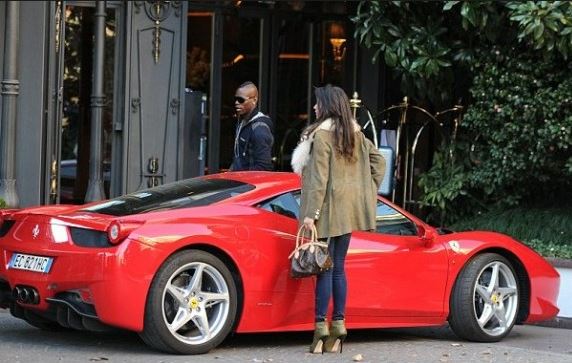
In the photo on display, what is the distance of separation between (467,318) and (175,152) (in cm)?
521

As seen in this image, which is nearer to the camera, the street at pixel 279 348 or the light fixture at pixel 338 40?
the street at pixel 279 348

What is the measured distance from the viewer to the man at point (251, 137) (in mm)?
9016

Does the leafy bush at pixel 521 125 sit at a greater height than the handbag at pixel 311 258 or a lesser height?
greater

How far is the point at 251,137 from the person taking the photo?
29.8 ft

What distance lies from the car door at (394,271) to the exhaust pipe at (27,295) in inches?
79.2

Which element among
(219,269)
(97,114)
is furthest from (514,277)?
(97,114)

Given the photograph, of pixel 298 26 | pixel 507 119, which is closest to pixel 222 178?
pixel 507 119

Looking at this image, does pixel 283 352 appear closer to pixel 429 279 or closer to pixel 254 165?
pixel 429 279

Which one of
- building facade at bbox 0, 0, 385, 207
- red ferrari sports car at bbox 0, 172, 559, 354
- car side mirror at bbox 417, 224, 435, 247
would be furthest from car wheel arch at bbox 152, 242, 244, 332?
building facade at bbox 0, 0, 385, 207

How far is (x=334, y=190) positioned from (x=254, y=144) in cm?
211

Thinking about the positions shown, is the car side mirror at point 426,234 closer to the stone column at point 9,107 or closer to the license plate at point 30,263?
the license plate at point 30,263

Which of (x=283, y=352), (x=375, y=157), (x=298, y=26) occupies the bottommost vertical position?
(x=283, y=352)

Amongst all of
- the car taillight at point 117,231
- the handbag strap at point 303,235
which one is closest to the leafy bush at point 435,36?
the handbag strap at point 303,235

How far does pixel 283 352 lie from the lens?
7.18 metres
